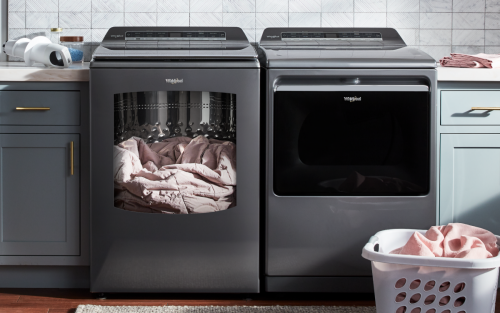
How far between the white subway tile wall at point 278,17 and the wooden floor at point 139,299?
1.18 m

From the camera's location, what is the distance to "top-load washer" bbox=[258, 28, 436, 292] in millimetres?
1687

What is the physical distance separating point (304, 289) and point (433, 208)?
557 millimetres

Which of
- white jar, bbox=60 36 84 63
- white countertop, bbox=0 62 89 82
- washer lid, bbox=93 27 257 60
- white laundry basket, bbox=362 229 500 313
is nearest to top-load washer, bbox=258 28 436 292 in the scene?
washer lid, bbox=93 27 257 60

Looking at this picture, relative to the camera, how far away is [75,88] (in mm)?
1768

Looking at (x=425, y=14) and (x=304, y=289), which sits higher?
(x=425, y=14)

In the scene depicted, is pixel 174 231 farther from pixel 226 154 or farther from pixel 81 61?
pixel 81 61

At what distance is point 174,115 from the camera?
1.74 metres

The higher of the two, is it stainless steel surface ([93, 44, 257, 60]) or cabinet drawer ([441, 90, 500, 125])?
stainless steel surface ([93, 44, 257, 60])

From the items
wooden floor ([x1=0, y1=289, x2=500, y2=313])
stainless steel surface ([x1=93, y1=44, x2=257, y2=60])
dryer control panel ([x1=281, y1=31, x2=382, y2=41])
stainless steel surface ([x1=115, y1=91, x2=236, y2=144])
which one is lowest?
wooden floor ([x1=0, y1=289, x2=500, y2=313])

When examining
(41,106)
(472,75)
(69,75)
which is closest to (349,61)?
(472,75)

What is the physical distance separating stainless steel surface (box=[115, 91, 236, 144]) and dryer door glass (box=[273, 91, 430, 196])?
0.19m

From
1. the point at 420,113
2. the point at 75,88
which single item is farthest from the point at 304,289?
the point at 75,88

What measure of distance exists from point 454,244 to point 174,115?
1.03 meters

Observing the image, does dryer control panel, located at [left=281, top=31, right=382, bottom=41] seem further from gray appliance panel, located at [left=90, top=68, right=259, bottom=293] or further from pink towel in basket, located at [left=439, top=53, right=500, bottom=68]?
gray appliance panel, located at [left=90, top=68, right=259, bottom=293]
